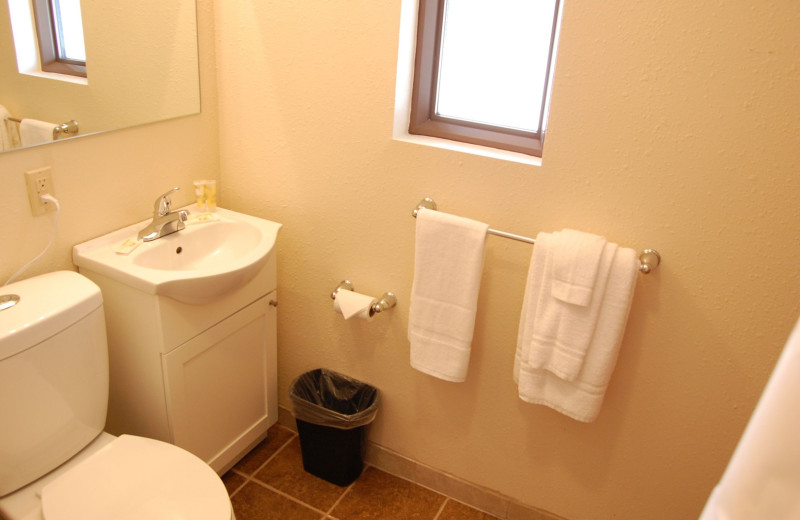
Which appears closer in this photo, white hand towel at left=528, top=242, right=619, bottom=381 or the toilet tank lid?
the toilet tank lid

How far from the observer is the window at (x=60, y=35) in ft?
4.90

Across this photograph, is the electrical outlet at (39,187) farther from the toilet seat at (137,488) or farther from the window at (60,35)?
the toilet seat at (137,488)

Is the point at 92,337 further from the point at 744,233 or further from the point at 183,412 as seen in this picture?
the point at 744,233

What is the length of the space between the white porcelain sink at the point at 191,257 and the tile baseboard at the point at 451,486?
82 centimetres

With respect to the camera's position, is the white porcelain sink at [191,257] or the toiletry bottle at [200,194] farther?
the toiletry bottle at [200,194]

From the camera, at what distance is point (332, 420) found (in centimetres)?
199

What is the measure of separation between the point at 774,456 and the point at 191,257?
1660 mm

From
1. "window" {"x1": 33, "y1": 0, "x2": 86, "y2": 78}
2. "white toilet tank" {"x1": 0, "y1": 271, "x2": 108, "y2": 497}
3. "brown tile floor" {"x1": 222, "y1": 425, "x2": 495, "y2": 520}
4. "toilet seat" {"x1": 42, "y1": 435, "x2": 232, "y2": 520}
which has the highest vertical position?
"window" {"x1": 33, "y1": 0, "x2": 86, "y2": 78}

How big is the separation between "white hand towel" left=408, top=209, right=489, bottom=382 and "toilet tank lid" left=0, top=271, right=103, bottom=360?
2.72ft

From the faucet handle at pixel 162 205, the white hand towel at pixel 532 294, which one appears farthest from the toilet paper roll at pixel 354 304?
the faucet handle at pixel 162 205

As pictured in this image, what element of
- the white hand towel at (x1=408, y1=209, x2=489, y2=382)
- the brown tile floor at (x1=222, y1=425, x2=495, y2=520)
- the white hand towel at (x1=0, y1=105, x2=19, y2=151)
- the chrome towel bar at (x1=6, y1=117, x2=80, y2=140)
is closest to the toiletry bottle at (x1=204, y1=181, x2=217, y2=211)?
the chrome towel bar at (x1=6, y1=117, x2=80, y2=140)

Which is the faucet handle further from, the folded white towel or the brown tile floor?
the folded white towel

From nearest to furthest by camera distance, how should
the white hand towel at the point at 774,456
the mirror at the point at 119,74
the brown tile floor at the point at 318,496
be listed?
the white hand towel at the point at 774,456 < the mirror at the point at 119,74 < the brown tile floor at the point at 318,496

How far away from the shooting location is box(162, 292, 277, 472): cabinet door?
1.76 metres
